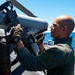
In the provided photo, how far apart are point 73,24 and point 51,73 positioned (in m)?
0.56

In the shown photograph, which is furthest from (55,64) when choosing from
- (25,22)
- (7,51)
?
(25,22)

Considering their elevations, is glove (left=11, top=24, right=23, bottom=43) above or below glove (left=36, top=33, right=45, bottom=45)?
above

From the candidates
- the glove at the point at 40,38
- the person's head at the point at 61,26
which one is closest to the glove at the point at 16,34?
the person's head at the point at 61,26

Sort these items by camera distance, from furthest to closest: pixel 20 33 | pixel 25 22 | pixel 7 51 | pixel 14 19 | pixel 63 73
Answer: pixel 25 22, pixel 14 19, pixel 63 73, pixel 20 33, pixel 7 51

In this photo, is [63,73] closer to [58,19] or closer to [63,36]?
[63,36]

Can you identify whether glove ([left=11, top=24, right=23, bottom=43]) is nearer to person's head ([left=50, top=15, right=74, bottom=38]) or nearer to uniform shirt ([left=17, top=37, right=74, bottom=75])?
uniform shirt ([left=17, top=37, right=74, bottom=75])

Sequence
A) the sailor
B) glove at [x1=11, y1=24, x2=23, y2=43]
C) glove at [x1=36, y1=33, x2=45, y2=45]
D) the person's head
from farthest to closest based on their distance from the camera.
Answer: glove at [x1=36, y1=33, x2=45, y2=45] → the person's head → the sailor → glove at [x1=11, y1=24, x2=23, y2=43]

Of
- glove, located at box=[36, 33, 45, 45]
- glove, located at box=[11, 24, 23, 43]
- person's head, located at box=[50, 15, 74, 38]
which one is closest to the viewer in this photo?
glove, located at box=[11, 24, 23, 43]

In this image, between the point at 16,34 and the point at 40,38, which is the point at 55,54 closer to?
the point at 16,34

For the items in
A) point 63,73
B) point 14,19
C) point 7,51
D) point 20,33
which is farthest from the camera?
point 14,19

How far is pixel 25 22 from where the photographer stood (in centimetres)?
336

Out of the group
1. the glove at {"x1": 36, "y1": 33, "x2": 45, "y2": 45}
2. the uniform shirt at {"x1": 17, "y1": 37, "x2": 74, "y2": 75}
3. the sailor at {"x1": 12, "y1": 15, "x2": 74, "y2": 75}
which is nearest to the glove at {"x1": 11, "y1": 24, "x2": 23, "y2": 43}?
the sailor at {"x1": 12, "y1": 15, "x2": 74, "y2": 75}

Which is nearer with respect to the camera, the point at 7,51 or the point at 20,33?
the point at 7,51

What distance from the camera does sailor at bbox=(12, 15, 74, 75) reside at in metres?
2.17
